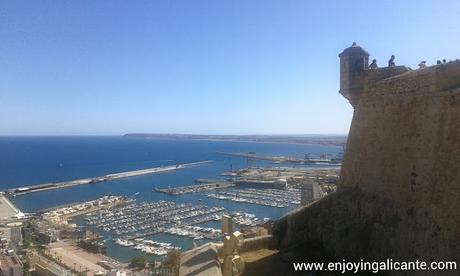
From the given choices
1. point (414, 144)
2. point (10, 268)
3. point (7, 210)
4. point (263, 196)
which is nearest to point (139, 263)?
point (10, 268)

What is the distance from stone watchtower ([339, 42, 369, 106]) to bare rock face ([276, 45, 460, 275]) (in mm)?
25

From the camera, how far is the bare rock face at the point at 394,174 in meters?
7.12

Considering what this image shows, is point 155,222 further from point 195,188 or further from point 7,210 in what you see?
point 195,188

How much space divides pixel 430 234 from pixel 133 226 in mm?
40463

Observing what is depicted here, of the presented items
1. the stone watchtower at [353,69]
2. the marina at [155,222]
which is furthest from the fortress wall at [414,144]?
the marina at [155,222]

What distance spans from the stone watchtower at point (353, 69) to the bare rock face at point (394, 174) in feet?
0.08

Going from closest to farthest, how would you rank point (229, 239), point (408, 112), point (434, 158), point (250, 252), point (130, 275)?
point (229, 239), point (434, 158), point (408, 112), point (250, 252), point (130, 275)

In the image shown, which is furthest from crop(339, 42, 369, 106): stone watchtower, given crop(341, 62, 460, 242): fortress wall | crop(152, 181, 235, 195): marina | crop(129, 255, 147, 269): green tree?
crop(152, 181, 235, 195): marina

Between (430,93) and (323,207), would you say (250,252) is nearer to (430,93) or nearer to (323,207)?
(323,207)

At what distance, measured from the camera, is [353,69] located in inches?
416

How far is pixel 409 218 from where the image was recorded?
7625mm

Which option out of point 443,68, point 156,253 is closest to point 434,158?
point 443,68

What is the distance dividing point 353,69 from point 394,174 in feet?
10.7

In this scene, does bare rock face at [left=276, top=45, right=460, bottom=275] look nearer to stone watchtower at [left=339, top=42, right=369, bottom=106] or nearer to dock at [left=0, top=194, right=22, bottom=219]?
stone watchtower at [left=339, top=42, right=369, bottom=106]
